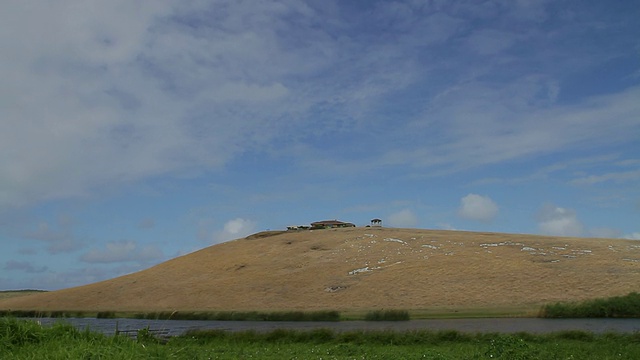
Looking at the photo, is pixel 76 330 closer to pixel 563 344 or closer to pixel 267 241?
pixel 563 344

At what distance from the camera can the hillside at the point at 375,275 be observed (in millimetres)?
56156

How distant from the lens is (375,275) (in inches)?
2616

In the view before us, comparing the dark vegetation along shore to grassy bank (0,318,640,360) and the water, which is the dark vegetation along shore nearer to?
the water

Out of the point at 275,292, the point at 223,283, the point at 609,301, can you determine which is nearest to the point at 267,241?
the point at 223,283

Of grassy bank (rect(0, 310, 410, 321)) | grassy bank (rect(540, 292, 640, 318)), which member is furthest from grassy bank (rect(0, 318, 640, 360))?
grassy bank (rect(0, 310, 410, 321))

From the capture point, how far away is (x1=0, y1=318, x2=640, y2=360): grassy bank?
14.4 meters

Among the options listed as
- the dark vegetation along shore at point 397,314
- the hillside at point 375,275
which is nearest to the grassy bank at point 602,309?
the dark vegetation along shore at point 397,314

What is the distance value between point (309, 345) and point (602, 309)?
92.2ft

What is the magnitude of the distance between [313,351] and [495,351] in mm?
6221

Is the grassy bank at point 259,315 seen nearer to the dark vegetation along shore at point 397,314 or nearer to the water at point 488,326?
the dark vegetation along shore at point 397,314

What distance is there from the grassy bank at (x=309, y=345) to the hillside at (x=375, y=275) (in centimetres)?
2960

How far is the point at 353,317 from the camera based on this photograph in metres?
49.6

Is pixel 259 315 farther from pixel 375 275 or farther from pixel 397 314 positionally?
pixel 375 275

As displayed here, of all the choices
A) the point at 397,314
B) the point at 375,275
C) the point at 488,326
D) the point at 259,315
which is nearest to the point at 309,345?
the point at 488,326
